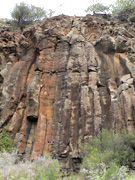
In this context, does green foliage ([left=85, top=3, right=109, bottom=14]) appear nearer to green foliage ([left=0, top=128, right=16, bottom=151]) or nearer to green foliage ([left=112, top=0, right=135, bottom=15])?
green foliage ([left=112, top=0, right=135, bottom=15])

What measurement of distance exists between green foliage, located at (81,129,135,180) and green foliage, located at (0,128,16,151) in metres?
5.89

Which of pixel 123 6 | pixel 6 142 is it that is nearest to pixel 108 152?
pixel 6 142

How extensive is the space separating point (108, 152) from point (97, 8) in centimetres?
2580

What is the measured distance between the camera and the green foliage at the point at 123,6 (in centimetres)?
2579

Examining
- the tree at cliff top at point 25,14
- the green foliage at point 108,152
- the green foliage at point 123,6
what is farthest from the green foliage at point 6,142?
the green foliage at point 123,6

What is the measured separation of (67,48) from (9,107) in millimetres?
7417

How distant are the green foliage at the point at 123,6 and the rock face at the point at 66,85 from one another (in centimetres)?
744

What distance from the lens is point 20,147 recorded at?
46.3 ft

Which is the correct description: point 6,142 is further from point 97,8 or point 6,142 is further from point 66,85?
point 97,8

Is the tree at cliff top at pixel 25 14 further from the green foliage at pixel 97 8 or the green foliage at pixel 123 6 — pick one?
the green foliage at pixel 123 6

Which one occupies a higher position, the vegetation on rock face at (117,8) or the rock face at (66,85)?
the vegetation on rock face at (117,8)

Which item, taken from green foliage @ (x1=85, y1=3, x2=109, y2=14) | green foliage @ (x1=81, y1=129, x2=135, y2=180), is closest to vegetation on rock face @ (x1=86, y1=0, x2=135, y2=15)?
green foliage @ (x1=85, y1=3, x2=109, y2=14)

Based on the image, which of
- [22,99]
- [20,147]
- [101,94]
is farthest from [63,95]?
[20,147]

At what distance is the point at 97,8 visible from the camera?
29891mm
